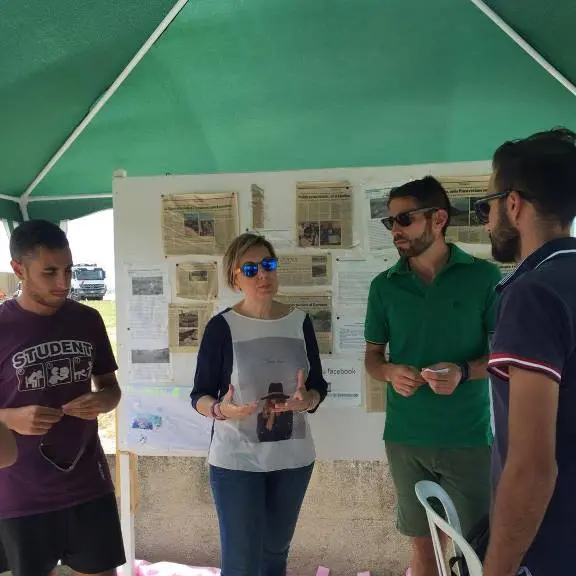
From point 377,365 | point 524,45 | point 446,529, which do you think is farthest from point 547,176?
point 524,45

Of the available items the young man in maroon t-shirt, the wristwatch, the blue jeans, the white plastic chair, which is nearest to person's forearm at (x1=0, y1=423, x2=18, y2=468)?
the young man in maroon t-shirt

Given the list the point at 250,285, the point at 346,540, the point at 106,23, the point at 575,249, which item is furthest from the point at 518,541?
the point at 106,23

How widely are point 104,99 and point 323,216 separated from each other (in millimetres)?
1268

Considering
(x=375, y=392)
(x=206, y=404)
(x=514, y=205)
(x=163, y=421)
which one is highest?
(x=514, y=205)

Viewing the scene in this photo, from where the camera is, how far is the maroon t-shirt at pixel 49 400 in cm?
155

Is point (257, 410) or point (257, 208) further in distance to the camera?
point (257, 208)

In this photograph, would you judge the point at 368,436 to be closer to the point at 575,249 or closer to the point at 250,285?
the point at 250,285

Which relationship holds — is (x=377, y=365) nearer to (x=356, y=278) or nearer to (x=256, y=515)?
(x=356, y=278)

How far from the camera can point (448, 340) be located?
1739mm

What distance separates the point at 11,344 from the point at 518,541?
1.46 metres

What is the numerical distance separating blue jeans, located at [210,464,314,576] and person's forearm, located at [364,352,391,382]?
41cm

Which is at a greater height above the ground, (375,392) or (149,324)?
(149,324)

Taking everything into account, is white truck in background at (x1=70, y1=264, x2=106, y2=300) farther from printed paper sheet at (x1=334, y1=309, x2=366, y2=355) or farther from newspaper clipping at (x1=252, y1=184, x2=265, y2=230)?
printed paper sheet at (x1=334, y1=309, x2=366, y2=355)

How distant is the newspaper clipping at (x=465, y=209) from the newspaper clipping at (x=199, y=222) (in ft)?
3.19
